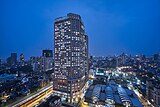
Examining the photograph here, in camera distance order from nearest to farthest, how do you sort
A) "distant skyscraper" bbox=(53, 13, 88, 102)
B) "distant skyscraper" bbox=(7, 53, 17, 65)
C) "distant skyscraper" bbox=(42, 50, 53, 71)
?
"distant skyscraper" bbox=(53, 13, 88, 102)
"distant skyscraper" bbox=(42, 50, 53, 71)
"distant skyscraper" bbox=(7, 53, 17, 65)

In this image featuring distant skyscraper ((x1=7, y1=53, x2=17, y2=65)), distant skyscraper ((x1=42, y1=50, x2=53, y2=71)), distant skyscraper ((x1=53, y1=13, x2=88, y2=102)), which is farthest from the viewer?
distant skyscraper ((x1=7, y1=53, x2=17, y2=65))

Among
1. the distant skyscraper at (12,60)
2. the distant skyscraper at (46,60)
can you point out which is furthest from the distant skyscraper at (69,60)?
the distant skyscraper at (12,60)

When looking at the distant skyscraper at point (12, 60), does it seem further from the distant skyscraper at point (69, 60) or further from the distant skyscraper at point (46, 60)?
the distant skyscraper at point (69, 60)

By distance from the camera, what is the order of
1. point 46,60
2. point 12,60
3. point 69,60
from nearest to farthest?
point 69,60
point 46,60
point 12,60

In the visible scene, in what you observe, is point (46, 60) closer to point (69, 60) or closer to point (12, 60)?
point (12, 60)

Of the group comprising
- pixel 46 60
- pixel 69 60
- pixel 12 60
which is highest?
pixel 69 60

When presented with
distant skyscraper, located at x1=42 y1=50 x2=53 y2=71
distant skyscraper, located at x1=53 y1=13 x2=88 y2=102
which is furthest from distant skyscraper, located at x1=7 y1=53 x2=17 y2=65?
distant skyscraper, located at x1=53 y1=13 x2=88 y2=102

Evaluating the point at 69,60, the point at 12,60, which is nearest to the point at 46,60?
the point at 12,60

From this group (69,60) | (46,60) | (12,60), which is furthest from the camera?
(12,60)

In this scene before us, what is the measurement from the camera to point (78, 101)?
92.9 feet

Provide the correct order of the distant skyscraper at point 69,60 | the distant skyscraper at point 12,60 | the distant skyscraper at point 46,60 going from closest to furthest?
the distant skyscraper at point 69,60 < the distant skyscraper at point 46,60 < the distant skyscraper at point 12,60

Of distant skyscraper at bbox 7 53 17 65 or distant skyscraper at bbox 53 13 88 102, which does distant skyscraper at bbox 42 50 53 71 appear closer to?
distant skyscraper at bbox 7 53 17 65

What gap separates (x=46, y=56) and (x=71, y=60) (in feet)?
170

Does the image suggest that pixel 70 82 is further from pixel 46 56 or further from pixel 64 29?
pixel 46 56
